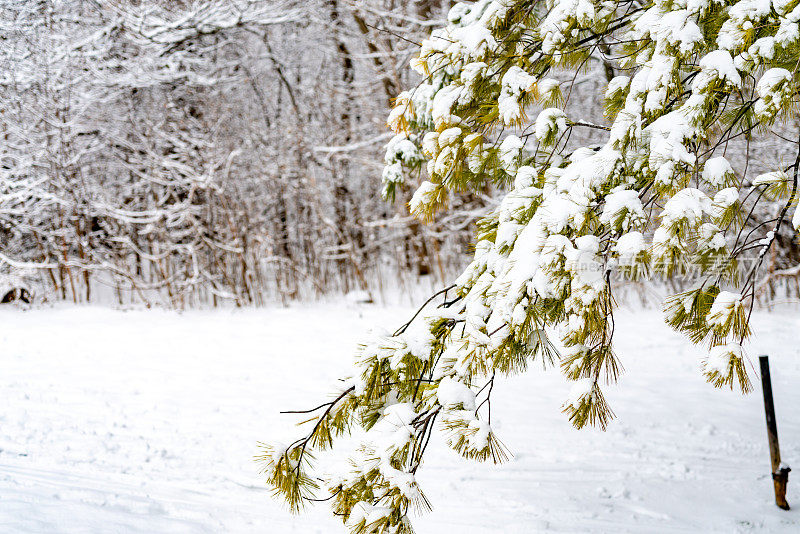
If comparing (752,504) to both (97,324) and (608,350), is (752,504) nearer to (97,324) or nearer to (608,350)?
(608,350)

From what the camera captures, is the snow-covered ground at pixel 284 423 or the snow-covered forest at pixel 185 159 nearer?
the snow-covered ground at pixel 284 423

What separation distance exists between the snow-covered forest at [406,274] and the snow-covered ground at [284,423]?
3cm

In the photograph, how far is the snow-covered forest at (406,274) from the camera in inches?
70.0

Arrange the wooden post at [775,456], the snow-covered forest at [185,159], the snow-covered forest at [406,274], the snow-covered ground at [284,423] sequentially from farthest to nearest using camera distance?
the snow-covered forest at [185,159] < the wooden post at [775,456] < the snow-covered ground at [284,423] < the snow-covered forest at [406,274]

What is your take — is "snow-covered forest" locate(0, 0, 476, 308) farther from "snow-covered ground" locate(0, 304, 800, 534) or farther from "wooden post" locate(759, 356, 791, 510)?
"wooden post" locate(759, 356, 791, 510)

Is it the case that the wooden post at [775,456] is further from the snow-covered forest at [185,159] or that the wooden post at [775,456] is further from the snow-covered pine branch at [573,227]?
the snow-covered forest at [185,159]

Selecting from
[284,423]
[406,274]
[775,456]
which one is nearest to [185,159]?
[406,274]

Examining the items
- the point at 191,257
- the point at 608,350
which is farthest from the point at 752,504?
the point at 191,257

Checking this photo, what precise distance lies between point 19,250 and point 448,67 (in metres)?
11.6

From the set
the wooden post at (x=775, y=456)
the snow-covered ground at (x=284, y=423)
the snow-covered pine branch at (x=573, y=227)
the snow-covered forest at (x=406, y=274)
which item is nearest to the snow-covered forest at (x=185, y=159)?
the snow-covered forest at (x=406, y=274)

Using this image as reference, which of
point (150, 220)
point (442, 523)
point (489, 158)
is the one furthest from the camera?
point (150, 220)

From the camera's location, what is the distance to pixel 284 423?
17.5ft

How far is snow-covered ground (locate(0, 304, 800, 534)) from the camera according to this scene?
368 cm

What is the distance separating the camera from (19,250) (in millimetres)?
11391
